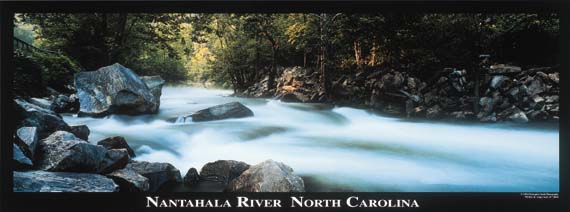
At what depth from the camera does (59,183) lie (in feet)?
10.3

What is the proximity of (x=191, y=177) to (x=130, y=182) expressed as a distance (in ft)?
1.39

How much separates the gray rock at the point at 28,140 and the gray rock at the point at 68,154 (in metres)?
0.05

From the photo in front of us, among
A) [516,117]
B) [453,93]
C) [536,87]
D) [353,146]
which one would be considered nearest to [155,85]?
[353,146]

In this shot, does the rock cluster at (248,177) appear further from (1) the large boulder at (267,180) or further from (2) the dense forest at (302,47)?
(2) the dense forest at (302,47)

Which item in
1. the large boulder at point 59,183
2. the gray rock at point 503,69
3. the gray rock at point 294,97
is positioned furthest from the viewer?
the gray rock at point 294,97

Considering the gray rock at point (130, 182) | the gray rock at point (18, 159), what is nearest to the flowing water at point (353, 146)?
the gray rock at point (130, 182)

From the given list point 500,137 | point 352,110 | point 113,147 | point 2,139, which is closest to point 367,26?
point 352,110

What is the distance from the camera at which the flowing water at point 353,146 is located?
3270 mm

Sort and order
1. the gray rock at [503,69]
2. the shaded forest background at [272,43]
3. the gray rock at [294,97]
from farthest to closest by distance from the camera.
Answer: the gray rock at [294,97] → the gray rock at [503,69] → the shaded forest background at [272,43]

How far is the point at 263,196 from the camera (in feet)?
10.4

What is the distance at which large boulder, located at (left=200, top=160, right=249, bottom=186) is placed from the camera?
3.26m

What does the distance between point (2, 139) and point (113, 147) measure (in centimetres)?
75

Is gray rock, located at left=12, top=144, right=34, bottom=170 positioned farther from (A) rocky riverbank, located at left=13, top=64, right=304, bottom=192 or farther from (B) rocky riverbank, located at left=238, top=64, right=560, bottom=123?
(B) rocky riverbank, located at left=238, top=64, right=560, bottom=123

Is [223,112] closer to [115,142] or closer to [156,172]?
[156,172]
